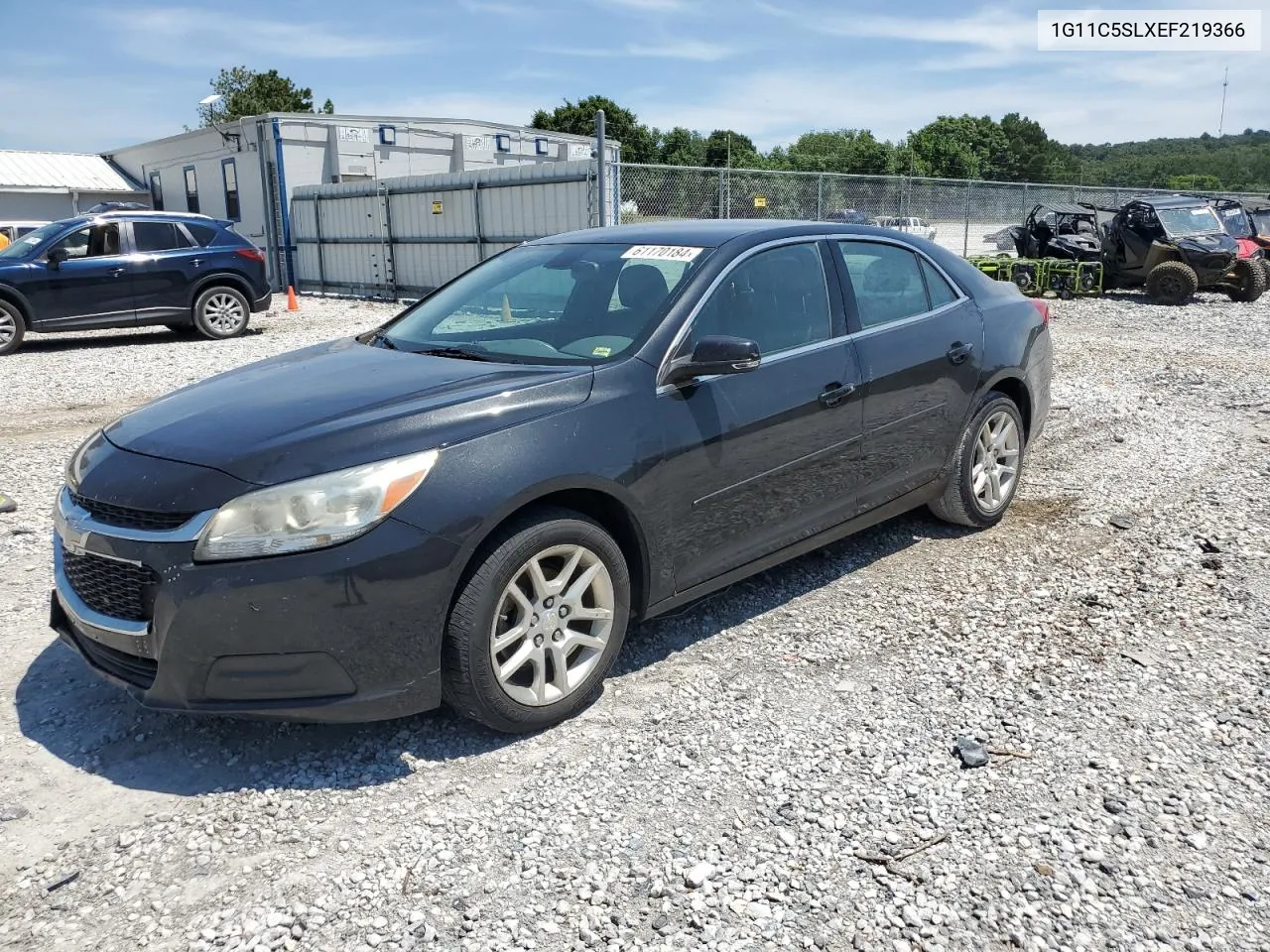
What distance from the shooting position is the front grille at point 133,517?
2.96 metres

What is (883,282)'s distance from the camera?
4797 mm

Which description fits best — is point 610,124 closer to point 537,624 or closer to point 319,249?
point 319,249

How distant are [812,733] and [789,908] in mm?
904

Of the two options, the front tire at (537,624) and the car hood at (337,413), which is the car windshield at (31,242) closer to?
the car hood at (337,413)

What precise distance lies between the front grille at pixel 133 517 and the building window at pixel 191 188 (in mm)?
27566

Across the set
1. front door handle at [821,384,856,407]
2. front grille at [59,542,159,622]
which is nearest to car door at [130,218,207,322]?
front grille at [59,542,159,622]

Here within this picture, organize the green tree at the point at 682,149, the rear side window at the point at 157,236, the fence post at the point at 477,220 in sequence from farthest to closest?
the green tree at the point at 682,149
the fence post at the point at 477,220
the rear side window at the point at 157,236

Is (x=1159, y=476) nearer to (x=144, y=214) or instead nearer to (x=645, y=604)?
(x=645, y=604)

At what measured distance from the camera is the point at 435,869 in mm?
2740

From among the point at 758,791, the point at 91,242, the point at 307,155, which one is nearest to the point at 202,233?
the point at 91,242

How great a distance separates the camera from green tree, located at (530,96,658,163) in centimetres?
7244

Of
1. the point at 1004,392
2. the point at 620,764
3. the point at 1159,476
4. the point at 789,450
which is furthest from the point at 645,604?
the point at 1159,476

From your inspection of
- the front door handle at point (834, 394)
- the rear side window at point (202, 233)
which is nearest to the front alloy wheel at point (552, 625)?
the front door handle at point (834, 394)

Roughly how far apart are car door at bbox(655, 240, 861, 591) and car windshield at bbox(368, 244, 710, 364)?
22 centimetres
